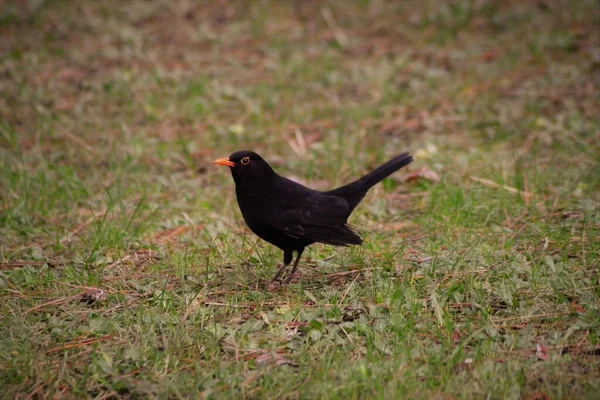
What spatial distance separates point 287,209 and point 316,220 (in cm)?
21

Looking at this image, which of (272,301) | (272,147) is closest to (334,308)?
(272,301)

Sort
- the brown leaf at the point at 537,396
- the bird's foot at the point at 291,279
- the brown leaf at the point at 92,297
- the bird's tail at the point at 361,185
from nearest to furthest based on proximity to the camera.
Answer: the brown leaf at the point at 537,396, the brown leaf at the point at 92,297, the bird's foot at the point at 291,279, the bird's tail at the point at 361,185

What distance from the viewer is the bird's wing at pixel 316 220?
4.80 meters

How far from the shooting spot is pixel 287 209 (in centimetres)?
497

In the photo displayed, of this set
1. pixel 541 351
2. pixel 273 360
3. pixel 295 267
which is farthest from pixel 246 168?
pixel 541 351

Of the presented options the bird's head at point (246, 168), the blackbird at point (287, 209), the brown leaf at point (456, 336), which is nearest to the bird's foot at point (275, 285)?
the blackbird at point (287, 209)

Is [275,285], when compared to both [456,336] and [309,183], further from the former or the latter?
[309,183]

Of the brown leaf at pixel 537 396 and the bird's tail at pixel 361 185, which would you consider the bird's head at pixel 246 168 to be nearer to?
the bird's tail at pixel 361 185

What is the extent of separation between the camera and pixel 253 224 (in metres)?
4.95

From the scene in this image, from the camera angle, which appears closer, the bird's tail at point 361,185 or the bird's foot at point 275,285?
the bird's foot at point 275,285

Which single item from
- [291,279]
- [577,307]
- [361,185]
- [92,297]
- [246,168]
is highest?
[246,168]

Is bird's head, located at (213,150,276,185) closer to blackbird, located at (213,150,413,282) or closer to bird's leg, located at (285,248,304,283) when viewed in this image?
blackbird, located at (213,150,413,282)

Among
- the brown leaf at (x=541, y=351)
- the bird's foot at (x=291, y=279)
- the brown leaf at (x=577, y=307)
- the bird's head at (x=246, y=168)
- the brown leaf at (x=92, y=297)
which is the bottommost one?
the brown leaf at (x=577, y=307)

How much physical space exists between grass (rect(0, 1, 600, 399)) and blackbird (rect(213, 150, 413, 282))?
1.04ft
